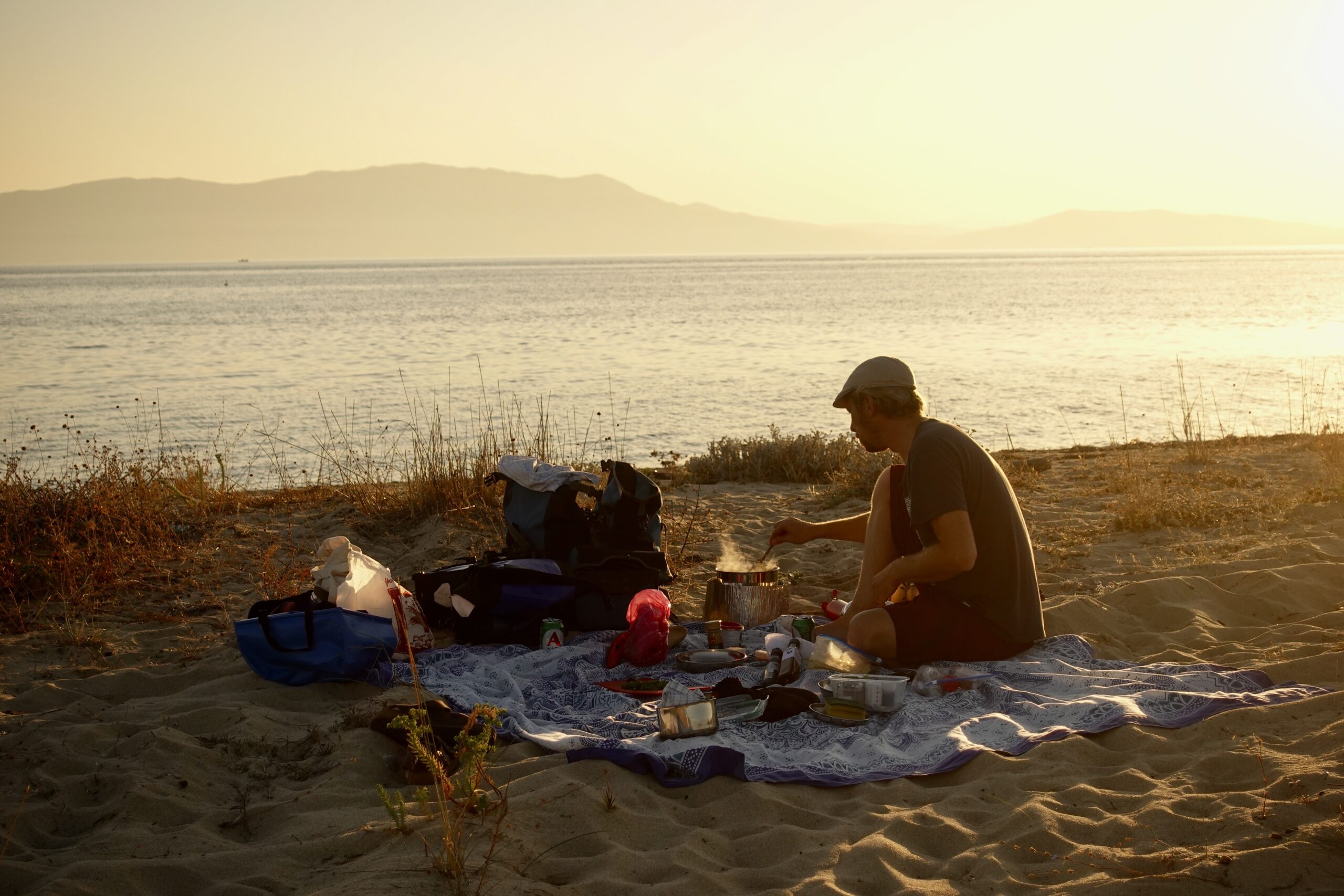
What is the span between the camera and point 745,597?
6012 millimetres

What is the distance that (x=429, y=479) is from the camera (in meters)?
8.80

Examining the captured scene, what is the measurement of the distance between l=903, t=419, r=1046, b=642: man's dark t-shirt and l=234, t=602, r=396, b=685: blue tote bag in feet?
9.28

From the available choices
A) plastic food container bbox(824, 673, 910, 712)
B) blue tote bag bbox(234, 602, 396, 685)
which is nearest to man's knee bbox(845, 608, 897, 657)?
plastic food container bbox(824, 673, 910, 712)

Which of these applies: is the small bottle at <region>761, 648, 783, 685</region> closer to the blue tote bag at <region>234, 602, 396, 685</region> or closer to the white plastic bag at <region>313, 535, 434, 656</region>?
the white plastic bag at <region>313, 535, 434, 656</region>

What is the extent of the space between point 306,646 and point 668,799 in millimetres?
2314

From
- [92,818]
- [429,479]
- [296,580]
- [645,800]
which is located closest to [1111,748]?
[645,800]

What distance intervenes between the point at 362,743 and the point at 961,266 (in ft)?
436

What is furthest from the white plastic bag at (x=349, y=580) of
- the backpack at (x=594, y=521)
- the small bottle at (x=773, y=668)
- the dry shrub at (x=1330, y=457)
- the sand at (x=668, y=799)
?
the dry shrub at (x=1330, y=457)

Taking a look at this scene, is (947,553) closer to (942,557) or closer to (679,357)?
(942,557)

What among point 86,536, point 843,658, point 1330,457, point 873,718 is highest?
point 86,536

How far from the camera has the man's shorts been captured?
4988mm

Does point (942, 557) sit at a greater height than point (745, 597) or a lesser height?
greater

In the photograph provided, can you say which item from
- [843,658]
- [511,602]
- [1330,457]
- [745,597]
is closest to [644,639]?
[745,597]

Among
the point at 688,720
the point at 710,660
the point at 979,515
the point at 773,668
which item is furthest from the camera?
the point at 710,660
